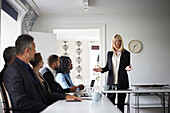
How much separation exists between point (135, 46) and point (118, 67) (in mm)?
2455

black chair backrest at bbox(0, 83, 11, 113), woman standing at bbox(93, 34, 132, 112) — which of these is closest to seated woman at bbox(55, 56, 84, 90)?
woman standing at bbox(93, 34, 132, 112)

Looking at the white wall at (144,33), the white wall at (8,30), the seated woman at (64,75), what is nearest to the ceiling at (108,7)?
the white wall at (144,33)

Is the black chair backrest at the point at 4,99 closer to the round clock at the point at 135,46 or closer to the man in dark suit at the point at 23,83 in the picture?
the man in dark suit at the point at 23,83

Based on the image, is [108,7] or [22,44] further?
[108,7]

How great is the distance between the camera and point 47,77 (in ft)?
10.8

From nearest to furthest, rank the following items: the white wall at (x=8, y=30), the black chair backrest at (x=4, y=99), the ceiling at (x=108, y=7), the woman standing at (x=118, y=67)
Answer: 1. the black chair backrest at (x=4, y=99)
2. the woman standing at (x=118, y=67)
3. the white wall at (x=8, y=30)
4. the ceiling at (x=108, y=7)

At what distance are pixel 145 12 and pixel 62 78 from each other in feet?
10.6

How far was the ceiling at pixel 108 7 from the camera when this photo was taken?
17.4 feet

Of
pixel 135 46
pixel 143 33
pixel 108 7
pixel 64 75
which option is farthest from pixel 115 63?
pixel 143 33

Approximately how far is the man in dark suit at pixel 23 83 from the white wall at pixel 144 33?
420cm

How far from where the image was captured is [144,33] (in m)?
6.39

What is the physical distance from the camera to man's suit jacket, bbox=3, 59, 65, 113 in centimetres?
196

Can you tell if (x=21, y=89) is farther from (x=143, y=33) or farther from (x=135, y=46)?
(x=143, y=33)

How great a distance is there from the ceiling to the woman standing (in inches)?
62.9
